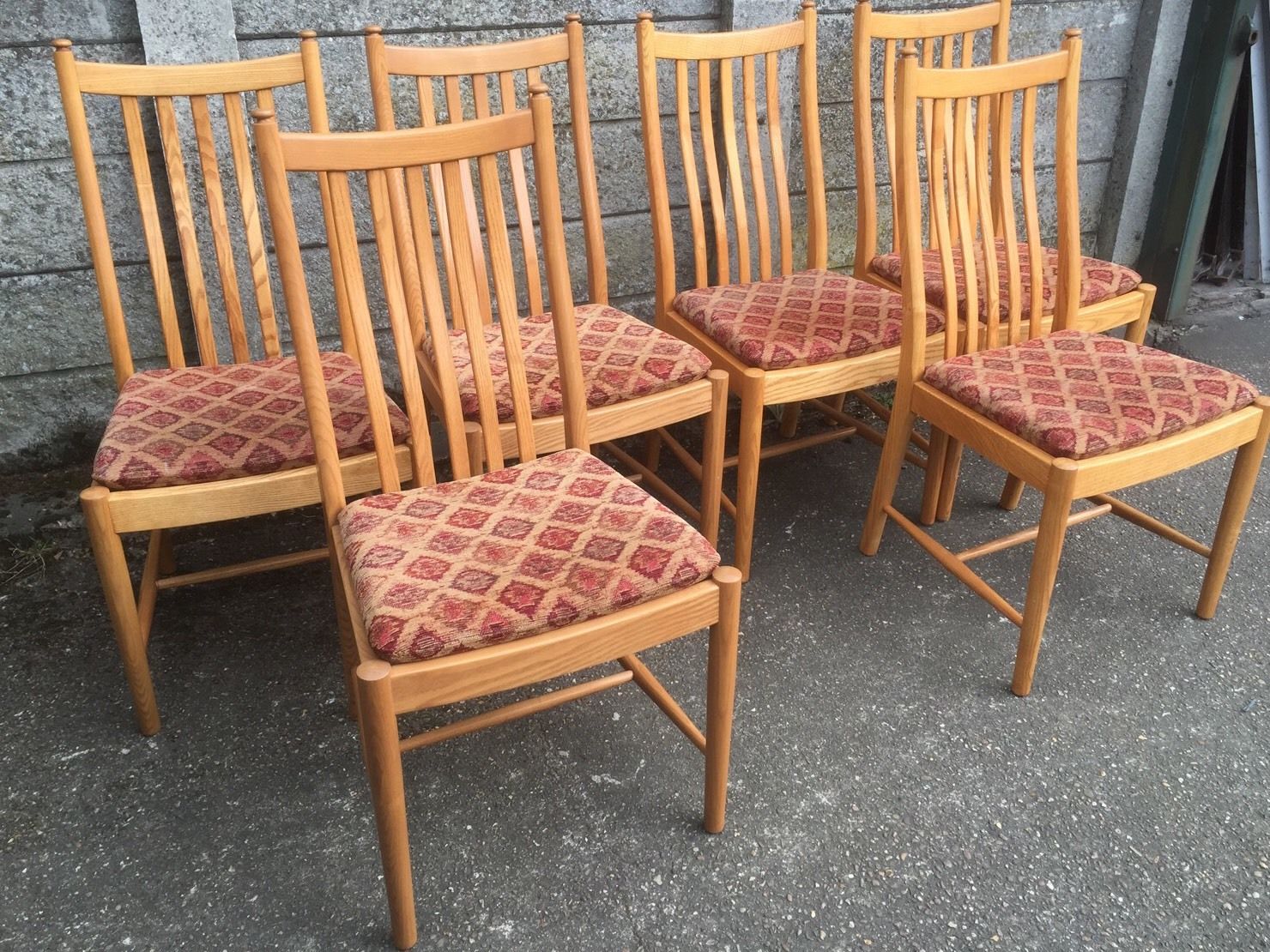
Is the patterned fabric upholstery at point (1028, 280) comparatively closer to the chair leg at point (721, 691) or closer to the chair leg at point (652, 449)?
the chair leg at point (652, 449)

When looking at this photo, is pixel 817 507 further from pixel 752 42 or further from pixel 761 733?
pixel 752 42

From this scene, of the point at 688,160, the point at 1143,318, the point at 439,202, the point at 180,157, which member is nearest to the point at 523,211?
the point at 439,202

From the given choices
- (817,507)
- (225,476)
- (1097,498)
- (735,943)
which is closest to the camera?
(735,943)

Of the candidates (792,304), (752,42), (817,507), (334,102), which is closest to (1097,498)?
(817,507)

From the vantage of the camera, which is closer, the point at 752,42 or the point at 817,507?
the point at 752,42

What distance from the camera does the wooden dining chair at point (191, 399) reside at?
1.67 meters

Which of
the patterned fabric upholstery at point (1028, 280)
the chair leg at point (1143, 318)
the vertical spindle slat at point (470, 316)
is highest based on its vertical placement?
the vertical spindle slat at point (470, 316)

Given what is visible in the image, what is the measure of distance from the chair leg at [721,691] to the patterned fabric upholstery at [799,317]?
27.9 inches

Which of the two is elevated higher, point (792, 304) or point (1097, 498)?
point (792, 304)

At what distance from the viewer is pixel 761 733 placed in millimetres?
1865

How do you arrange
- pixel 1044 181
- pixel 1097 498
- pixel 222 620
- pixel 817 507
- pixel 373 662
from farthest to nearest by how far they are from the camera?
pixel 1044 181
pixel 817 507
pixel 1097 498
pixel 222 620
pixel 373 662

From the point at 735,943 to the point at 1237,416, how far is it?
1.33 metres

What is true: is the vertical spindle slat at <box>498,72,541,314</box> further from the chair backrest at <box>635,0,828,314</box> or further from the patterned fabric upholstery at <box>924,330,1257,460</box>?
the patterned fabric upholstery at <box>924,330,1257,460</box>

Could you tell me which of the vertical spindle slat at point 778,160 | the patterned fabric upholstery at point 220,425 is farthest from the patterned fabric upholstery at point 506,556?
the vertical spindle slat at point 778,160
